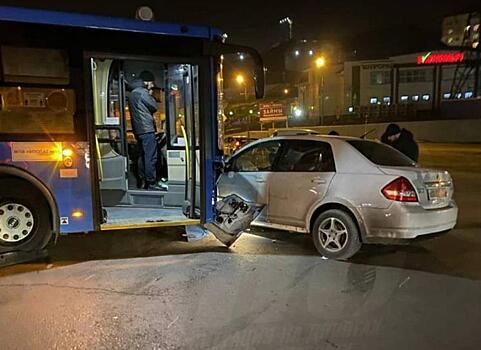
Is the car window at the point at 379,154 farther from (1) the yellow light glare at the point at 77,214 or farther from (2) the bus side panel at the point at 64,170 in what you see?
(1) the yellow light glare at the point at 77,214

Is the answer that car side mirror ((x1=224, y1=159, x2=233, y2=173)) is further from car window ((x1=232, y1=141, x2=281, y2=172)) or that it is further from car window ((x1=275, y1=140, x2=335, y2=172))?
car window ((x1=275, y1=140, x2=335, y2=172))

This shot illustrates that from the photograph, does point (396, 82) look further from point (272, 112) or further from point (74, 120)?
point (74, 120)

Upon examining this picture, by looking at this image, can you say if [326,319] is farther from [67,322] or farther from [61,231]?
[61,231]

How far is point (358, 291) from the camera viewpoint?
5152mm

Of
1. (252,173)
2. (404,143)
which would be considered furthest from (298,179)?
(404,143)

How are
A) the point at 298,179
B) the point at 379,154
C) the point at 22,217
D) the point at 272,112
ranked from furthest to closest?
the point at 272,112 < the point at 298,179 < the point at 379,154 < the point at 22,217

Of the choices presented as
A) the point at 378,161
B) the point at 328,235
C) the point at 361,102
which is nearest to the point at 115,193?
the point at 328,235

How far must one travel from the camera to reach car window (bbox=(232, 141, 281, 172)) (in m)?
7.29

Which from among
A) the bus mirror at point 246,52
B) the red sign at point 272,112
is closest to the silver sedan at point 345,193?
the bus mirror at point 246,52

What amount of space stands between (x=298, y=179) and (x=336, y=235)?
0.94m

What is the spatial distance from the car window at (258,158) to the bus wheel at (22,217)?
9.74 feet

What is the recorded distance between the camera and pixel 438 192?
6.13m

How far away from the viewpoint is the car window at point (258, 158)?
7285 millimetres

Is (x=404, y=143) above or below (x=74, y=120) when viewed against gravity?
below
